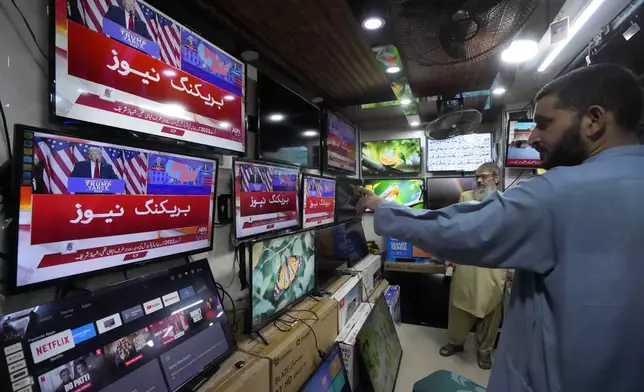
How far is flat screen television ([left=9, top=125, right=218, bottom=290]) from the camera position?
0.89 metres

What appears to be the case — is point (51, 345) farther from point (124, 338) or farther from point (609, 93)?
point (609, 93)

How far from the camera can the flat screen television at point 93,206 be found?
89cm

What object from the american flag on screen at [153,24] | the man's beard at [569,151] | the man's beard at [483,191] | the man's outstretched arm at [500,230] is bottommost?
the man's outstretched arm at [500,230]

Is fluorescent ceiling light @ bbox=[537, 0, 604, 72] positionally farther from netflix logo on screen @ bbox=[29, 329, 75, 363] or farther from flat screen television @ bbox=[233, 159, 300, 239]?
netflix logo on screen @ bbox=[29, 329, 75, 363]

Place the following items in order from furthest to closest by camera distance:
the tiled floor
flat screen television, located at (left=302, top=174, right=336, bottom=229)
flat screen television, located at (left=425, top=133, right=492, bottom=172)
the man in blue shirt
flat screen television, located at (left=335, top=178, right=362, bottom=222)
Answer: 1. flat screen television, located at (left=425, top=133, right=492, bottom=172)
2. flat screen television, located at (left=335, top=178, right=362, bottom=222)
3. the tiled floor
4. flat screen television, located at (left=302, top=174, right=336, bottom=229)
5. the man in blue shirt

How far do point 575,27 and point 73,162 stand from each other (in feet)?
9.47

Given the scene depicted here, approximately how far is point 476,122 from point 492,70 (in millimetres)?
449

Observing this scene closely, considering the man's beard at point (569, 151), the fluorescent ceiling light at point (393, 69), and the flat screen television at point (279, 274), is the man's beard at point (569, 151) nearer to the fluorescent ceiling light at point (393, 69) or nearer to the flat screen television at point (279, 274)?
the flat screen television at point (279, 274)

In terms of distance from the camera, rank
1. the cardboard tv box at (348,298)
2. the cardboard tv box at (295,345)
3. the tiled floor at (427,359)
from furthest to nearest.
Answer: the tiled floor at (427,359), the cardboard tv box at (348,298), the cardboard tv box at (295,345)

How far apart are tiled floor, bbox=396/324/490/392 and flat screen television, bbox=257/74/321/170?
2.07m

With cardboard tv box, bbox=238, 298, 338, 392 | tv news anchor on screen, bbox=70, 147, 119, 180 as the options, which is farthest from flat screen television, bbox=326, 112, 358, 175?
tv news anchor on screen, bbox=70, 147, 119, 180

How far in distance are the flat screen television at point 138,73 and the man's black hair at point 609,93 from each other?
4.87ft

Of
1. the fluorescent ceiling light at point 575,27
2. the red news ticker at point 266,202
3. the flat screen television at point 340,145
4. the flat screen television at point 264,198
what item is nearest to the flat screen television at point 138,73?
the flat screen television at point 264,198

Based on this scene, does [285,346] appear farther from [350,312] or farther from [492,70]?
[492,70]
